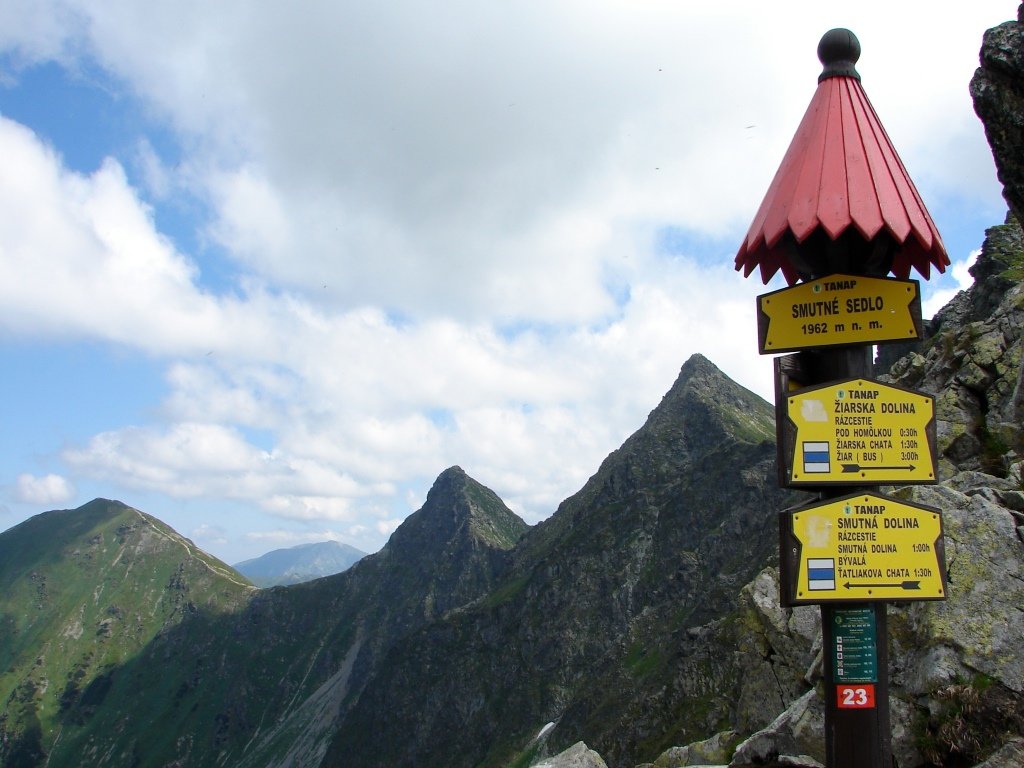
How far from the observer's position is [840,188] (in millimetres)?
8148

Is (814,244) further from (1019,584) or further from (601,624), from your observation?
(601,624)

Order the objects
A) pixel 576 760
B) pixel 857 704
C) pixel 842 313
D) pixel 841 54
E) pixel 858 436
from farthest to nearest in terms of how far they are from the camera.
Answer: pixel 576 760, pixel 841 54, pixel 842 313, pixel 858 436, pixel 857 704

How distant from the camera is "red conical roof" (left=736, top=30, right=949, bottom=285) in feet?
26.3

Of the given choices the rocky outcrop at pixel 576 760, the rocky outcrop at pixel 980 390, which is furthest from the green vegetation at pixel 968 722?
the rocky outcrop at pixel 980 390

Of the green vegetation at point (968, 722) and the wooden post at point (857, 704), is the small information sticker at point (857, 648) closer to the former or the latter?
the wooden post at point (857, 704)

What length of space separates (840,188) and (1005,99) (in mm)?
7242

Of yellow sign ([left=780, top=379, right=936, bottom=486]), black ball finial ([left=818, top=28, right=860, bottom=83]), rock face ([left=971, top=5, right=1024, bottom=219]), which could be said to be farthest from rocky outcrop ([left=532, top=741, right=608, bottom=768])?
black ball finial ([left=818, top=28, right=860, bottom=83])

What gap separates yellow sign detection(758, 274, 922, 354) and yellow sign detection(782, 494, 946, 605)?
5.78 feet

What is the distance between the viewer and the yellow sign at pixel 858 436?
8023 mm

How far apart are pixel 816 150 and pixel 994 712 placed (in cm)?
833

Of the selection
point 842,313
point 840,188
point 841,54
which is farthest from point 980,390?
point 840,188

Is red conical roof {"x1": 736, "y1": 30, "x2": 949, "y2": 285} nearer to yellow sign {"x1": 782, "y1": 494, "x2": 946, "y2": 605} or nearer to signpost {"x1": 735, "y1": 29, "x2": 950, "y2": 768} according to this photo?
signpost {"x1": 735, "y1": 29, "x2": 950, "y2": 768}

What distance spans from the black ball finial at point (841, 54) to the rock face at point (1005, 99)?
5.46 meters

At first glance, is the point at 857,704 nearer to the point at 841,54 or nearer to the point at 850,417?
the point at 850,417
